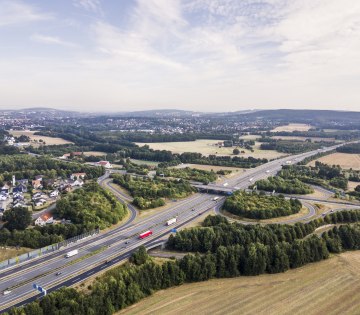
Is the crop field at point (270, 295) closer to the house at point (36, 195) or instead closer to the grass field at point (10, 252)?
the grass field at point (10, 252)

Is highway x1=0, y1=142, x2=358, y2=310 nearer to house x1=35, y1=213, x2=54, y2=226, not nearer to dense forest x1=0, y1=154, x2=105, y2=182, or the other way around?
house x1=35, y1=213, x2=54, y2=226

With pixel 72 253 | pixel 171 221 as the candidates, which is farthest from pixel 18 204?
pixel 171 221

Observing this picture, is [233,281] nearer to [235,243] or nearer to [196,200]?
[235,243]

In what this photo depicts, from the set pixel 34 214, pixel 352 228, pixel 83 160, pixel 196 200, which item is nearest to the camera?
pixel 352 228

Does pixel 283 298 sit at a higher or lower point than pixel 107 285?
lower

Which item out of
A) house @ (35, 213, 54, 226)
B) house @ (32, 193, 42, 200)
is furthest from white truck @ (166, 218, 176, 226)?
house @ (32, 193, 42, 200)

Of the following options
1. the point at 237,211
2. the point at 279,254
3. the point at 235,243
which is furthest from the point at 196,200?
the point at 279,254

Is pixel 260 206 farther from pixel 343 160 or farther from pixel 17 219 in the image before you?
pixel 343 160
